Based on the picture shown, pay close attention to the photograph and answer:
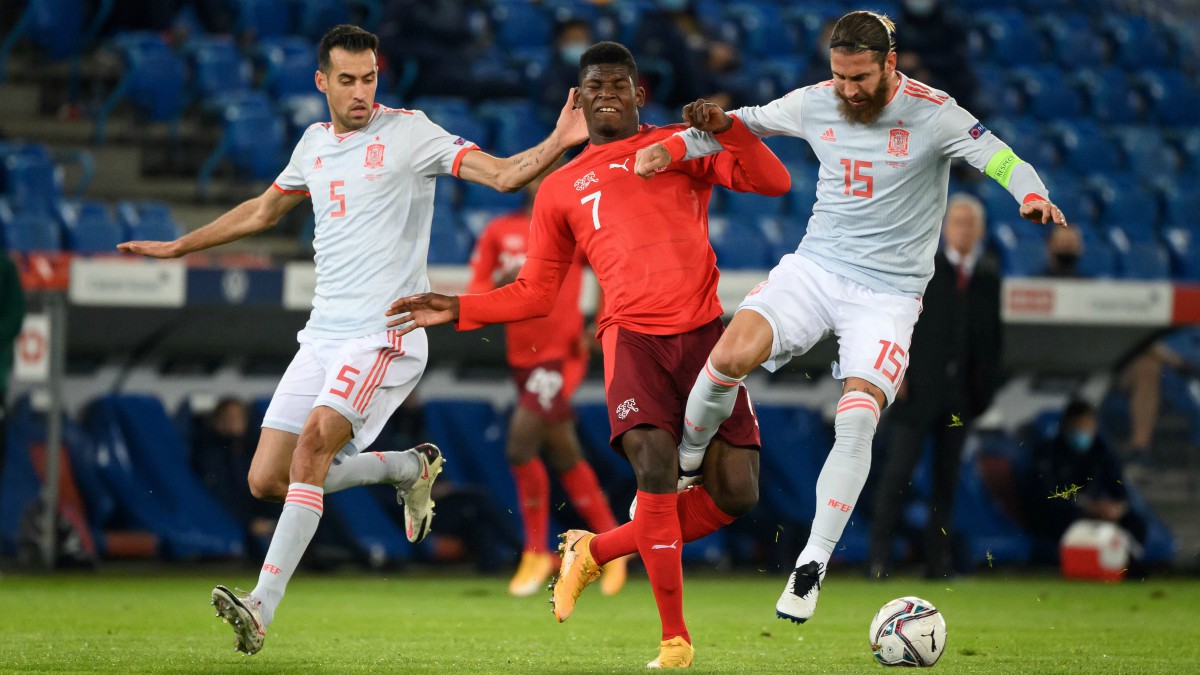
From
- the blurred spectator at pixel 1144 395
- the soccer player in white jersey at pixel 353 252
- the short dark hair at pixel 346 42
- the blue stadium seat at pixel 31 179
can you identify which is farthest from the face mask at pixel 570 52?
the short dark hair at pixel 346 42

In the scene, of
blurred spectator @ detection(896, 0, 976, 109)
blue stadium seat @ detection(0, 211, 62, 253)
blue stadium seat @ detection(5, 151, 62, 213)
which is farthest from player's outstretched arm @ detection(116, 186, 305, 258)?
blurred spectator @ detection(896, 0, 976, 109)

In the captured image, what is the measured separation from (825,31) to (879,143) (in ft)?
32.9

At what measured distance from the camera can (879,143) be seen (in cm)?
600

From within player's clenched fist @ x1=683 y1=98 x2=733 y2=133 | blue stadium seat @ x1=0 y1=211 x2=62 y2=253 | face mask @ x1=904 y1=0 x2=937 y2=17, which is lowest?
blue stadium seat @ x1=0 y1=211 x2=62 y2=253

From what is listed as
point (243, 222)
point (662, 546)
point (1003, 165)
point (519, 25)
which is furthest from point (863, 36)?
point (519, 25)

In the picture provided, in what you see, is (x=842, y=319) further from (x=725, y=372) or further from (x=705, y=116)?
(x=705, y=116)

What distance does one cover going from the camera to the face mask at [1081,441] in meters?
11.2

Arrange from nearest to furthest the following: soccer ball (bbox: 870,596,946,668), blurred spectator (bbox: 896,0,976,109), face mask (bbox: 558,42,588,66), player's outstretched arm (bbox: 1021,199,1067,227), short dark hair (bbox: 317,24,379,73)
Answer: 1. player's outstretched arm (bbox: 1021,199,1067,227)
2. soccer ball (bbox: 870,596,946,668)
3. short dark hair (bbox: 317,24,379,73)
4. face mask (bbox: 558,42,588,66)
5. blurred spectator (bbox: 896,0,976,109)

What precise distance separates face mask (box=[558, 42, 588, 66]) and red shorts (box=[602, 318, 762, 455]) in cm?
778

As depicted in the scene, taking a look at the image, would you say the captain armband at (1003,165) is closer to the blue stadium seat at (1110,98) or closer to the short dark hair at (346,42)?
the short dark hair at (346,42)

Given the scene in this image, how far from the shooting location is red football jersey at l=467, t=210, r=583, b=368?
9.35 m

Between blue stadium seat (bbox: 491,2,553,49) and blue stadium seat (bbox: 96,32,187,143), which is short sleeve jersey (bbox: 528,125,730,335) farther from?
blue stadium seat (bbox: 491,2,553,49)

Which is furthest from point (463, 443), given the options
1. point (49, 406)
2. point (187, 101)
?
point (187, 101)

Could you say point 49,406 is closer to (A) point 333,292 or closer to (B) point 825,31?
(A) point 333,292
